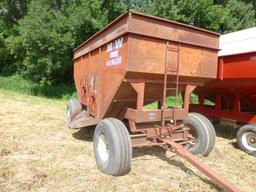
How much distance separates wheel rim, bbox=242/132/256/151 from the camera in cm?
629

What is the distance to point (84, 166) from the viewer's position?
4980mm

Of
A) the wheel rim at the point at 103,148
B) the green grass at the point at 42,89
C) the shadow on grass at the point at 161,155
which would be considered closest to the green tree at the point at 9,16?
the green grass at the point at 42,89

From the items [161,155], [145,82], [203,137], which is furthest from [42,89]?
[145,82]

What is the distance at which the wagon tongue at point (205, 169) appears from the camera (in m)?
3.58

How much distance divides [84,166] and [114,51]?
1925 mm

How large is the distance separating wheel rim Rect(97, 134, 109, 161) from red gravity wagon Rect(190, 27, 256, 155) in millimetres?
3106

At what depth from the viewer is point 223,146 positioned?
6.71 m

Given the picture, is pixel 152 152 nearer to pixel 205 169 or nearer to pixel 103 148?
pixel 103 148

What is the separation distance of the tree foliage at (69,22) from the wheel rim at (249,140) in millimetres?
9802

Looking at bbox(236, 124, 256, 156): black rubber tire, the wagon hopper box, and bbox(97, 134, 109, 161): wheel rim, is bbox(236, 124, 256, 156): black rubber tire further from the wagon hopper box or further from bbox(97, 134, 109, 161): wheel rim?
bbox(97, 134, 109, 161): wheel rim

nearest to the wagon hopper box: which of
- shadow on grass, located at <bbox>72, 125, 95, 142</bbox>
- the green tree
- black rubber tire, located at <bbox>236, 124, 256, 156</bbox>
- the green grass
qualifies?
shadow on grass, located at <bbox>72, 125, 95, 142</bbox>

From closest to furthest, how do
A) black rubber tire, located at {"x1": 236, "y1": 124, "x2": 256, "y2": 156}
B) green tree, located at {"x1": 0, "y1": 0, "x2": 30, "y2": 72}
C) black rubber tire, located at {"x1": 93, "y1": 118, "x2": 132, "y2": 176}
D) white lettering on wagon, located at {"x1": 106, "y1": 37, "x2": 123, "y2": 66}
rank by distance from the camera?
black rubber tire, located at {"x1": 93, "y1": 118, "x2": 132, "y2": 176} < white lettering on wagon, located at {"x1": 106, "y1": 37, "x2": 123, "y2": 66} < black rubber tire, located at {"x1": 236, "y1": 124, "x2": 256, "y2": 156} < green tree, located at {"x1": 0, "y1": 0, "x2": 30, "y2": 72}

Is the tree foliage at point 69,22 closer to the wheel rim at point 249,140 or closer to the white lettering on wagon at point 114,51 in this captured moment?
the white lettering on wagon at point 114,51

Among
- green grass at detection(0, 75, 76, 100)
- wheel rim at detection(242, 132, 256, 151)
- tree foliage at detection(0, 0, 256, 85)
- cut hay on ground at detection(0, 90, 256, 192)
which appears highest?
tree foliage at detection(0, 0, 256, 85)
